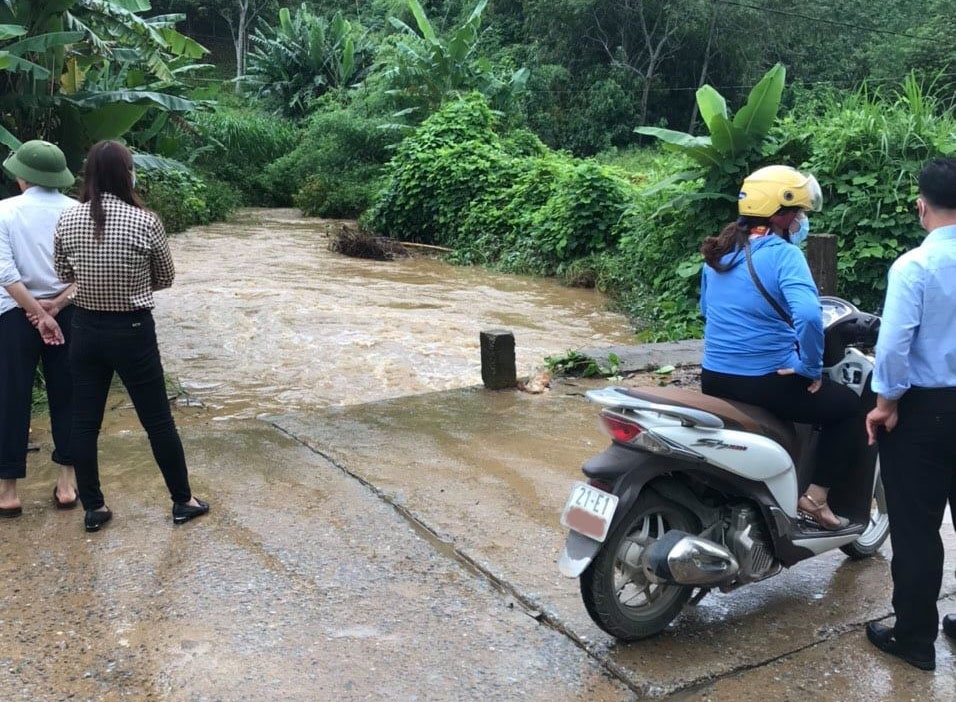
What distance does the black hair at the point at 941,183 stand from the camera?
302 cm

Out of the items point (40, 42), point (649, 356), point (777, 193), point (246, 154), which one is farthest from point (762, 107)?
point (246, 154)

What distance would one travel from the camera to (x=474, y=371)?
8.98 meters

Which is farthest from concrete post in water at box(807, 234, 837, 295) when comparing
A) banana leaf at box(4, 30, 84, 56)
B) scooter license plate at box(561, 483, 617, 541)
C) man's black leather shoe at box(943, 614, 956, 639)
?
banana leaf at box(4, 30, 84, 56)

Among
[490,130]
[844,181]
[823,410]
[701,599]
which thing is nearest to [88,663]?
[701,599]

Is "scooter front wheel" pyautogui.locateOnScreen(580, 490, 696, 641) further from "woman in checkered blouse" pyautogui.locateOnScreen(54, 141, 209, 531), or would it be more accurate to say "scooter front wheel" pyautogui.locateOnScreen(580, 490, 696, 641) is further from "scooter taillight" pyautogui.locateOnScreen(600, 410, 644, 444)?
"woman in checkered blouse" pyautogui.locateOnScreen(54, 141, 209, 531)

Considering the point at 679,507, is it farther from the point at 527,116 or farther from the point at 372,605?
the point at 527,116

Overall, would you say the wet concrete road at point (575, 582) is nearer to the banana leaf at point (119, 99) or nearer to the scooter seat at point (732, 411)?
the scooter seat at point (732, 411)

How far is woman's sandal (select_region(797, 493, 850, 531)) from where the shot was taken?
147 inches

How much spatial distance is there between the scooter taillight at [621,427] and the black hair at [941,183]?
4.27ft

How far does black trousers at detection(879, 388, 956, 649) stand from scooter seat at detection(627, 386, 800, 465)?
441 mm

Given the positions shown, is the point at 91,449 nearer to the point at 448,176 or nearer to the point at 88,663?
the point at 88,663

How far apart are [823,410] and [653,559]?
103 cm

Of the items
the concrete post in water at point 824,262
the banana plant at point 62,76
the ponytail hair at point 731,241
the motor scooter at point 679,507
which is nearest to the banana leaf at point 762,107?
the concrete post in water at point 824,262

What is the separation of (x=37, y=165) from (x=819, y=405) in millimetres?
3818
